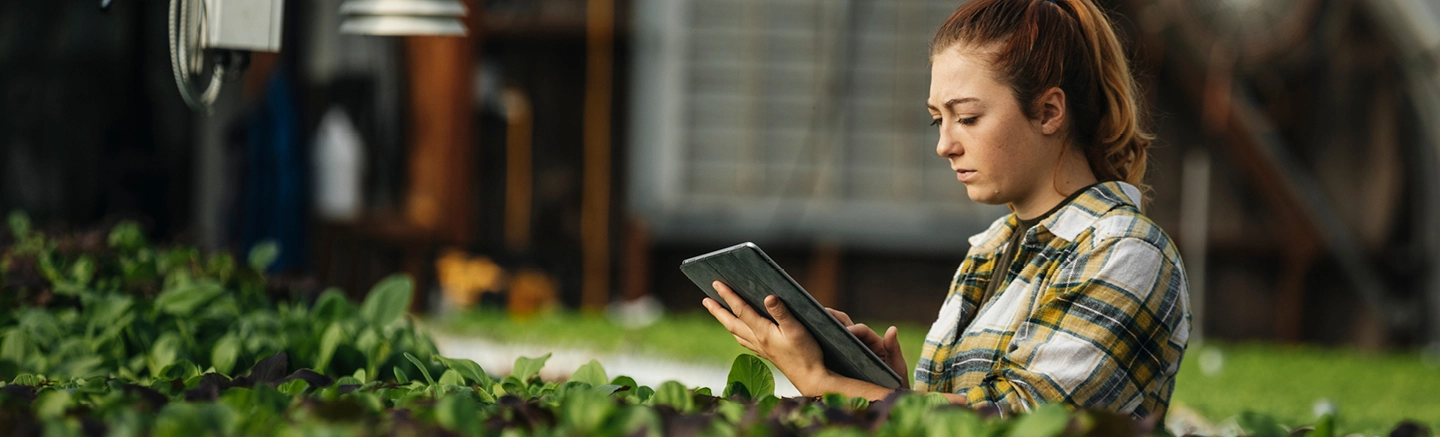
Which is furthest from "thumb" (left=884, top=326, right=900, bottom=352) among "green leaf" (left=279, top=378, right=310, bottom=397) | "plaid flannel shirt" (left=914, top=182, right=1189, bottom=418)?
"green leaf" (left=279, top=378, right=310, bottom=397)

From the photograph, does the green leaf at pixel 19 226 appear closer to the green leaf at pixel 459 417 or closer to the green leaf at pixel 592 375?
the green leaf at pixel 592 375

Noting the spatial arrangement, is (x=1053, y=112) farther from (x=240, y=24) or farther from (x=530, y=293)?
(x=530, y=293)

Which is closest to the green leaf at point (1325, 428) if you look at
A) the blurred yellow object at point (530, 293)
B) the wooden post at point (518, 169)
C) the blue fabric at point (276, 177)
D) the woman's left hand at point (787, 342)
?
the woman's left hand at point (787, 342)

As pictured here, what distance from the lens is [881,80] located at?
26.3ft

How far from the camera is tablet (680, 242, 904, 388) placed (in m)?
1.95

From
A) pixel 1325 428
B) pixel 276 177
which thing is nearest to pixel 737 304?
pixel 1325 428

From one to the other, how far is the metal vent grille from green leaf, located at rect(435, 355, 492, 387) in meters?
5.79

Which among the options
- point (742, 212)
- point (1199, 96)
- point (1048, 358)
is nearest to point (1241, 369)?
point (1199, 96)

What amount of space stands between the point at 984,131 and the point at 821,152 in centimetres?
599

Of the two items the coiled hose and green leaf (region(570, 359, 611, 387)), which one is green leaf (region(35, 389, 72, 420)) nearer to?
green leaf (region(570, 359, 611, 387))

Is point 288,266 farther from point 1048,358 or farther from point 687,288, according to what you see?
point 1048,358

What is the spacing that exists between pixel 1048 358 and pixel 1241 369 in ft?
14.9

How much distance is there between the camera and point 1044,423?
148 cm

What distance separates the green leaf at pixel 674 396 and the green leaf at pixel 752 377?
0.19m
